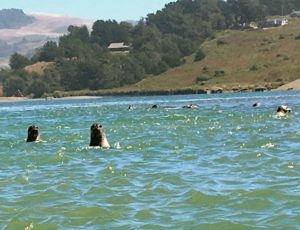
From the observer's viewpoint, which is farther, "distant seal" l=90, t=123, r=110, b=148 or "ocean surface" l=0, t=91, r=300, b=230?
"distant seal" l=90, t=123, r=110, b=148

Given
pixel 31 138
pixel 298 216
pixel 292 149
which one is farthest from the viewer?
pixel 31 138

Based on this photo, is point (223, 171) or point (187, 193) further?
point (223, 171)

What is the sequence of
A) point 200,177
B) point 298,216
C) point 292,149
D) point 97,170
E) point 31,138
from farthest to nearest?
Result: 1. point 31,138
2. point 292,149
3. point 97,170
4. point 200,177
5. point 298,216

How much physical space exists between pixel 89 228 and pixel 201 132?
25897mm

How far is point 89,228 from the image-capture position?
48.7 ft

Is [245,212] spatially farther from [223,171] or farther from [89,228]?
[223,171]

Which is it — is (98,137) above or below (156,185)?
above

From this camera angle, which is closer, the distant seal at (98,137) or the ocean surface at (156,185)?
the ocean surface at (156,185)

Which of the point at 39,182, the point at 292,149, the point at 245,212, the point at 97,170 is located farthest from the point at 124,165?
the point at 245,212

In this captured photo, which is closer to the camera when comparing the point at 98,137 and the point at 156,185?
the point at 156,185

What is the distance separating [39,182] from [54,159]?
6.67m

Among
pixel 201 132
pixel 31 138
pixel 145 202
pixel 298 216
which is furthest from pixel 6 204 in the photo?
pixel 201 132

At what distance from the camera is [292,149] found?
27250 millimetres

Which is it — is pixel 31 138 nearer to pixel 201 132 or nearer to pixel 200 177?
pixel 201 132
